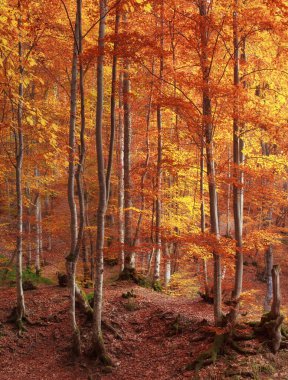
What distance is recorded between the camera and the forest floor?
7.08 m

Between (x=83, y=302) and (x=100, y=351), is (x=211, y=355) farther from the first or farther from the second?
(x=83, y=302)

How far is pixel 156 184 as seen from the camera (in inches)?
497

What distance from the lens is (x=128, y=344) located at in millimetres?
9125

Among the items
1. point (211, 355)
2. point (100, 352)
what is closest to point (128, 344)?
point (100, 352)

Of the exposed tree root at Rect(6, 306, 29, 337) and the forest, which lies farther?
the exposed tree root at Rect(6, 306, 29, 337)

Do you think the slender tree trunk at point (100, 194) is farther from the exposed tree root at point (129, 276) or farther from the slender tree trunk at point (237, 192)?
the exposed tree root at point (129, 276)

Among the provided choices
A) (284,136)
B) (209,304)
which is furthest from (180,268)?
(284,136)

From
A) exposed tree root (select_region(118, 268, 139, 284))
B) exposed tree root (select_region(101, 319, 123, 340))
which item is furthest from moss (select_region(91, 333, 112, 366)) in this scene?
exposed tree root (select_region(118, 268, 139, 284))

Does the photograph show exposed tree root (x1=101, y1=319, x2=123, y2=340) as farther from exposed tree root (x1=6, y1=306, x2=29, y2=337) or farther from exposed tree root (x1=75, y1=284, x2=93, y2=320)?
exposed tree root (x1=6, y1=306, x2=29, y2=337)

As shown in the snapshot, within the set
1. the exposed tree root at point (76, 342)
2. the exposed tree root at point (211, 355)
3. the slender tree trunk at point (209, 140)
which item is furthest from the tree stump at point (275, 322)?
the exposed tree root at point (76, 342)

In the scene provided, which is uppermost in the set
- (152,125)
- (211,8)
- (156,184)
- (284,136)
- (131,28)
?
(131,28)

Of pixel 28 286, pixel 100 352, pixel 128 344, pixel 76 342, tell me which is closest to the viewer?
pixel 100 352

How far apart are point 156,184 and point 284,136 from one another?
15.1 ft

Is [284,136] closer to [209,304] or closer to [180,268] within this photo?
[209,304]
